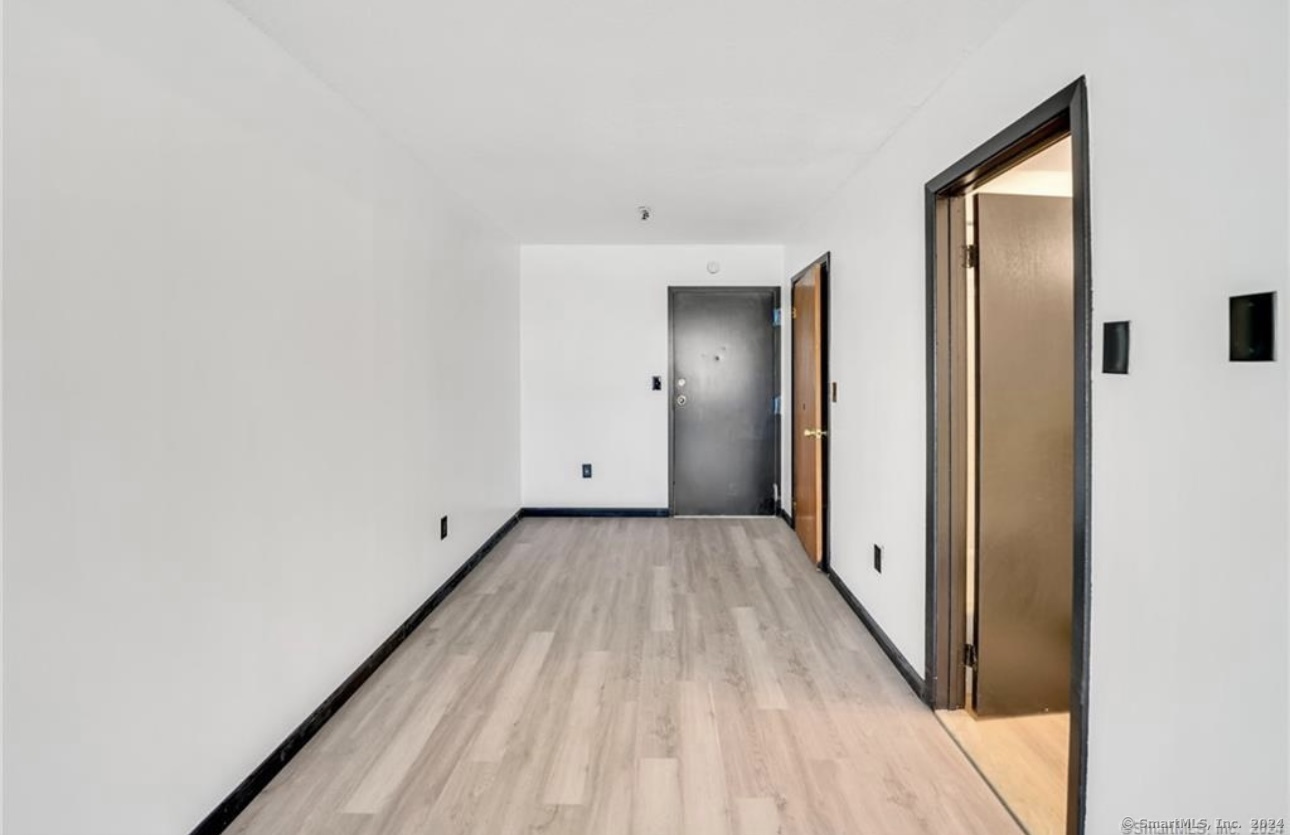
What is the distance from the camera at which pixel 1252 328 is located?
3.37ft

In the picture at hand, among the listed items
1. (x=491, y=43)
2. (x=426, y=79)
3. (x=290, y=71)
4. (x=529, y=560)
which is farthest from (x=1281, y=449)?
(x=529, y=560)

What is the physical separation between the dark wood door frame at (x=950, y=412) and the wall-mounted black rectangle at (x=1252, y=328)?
0.37 metres

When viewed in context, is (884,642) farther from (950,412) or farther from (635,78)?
(635,78)

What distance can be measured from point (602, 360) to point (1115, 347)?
4.05 metres

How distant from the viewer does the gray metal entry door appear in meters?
5.12

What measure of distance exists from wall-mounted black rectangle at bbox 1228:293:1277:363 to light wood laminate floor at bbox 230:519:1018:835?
4.52 feet

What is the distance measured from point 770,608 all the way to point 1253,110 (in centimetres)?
272

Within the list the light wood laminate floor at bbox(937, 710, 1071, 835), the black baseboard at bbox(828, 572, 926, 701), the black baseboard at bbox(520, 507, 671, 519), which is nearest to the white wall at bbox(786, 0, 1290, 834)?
the light wood laminate floor at bbox(937, 710, 1071, 835)

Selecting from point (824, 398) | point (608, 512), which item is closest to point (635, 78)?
point (824, 398)

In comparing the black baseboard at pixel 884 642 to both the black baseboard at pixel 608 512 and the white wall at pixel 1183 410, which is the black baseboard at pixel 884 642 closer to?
the white wall at pixel 1183 410

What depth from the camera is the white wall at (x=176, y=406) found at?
1211 millimetres

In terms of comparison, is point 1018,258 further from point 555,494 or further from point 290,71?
point 555,494

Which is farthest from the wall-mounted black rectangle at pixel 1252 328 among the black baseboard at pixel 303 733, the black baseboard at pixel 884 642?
the black baseboard at pixel 303 733

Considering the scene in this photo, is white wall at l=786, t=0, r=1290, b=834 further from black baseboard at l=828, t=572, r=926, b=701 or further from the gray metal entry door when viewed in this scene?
the gray metal entry door
